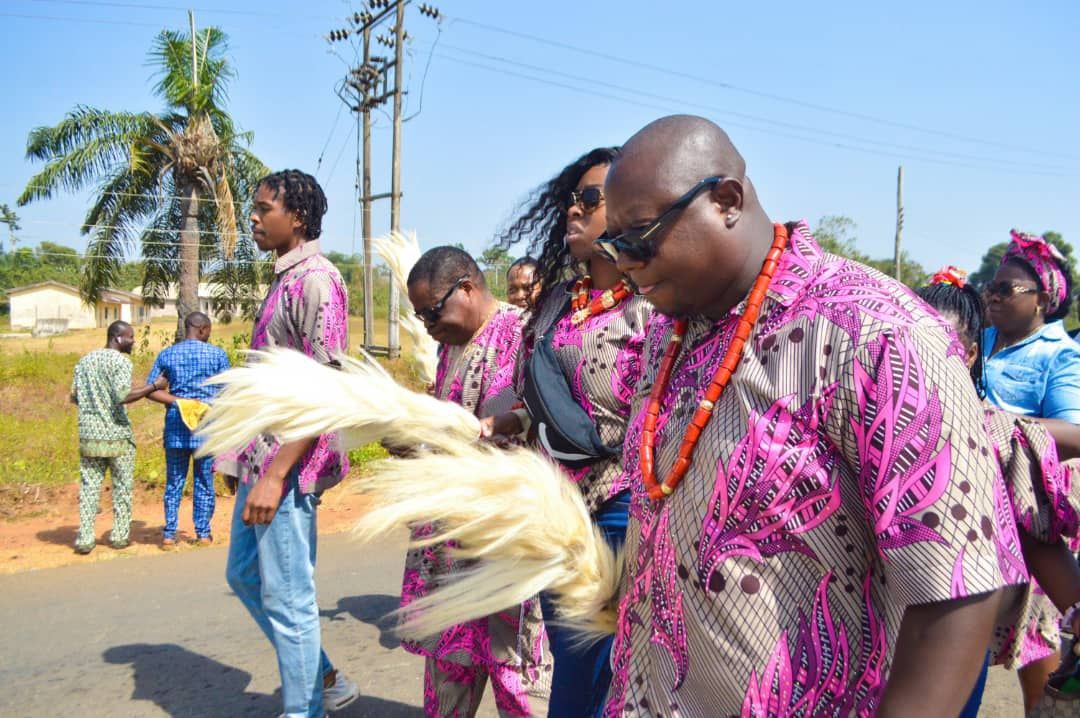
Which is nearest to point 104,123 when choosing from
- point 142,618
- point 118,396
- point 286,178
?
point 118,396

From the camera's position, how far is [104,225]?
58.6 feet

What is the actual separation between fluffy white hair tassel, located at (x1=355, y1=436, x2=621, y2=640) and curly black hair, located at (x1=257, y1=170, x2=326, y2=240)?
6.63ft

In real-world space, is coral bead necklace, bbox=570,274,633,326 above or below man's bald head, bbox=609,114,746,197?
below

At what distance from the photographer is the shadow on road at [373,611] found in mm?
4848

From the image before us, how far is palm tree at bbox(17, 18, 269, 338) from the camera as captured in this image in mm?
17359

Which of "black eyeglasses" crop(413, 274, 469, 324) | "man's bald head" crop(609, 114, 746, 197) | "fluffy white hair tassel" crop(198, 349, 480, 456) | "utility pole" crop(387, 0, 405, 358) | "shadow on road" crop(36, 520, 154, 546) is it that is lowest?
"shadow on road" crop(36, 520, 154, 546)

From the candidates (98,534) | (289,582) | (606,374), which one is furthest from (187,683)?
(98,534)

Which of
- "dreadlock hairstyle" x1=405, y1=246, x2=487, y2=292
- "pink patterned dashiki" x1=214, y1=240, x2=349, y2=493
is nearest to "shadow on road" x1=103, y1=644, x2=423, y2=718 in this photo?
"pink patterned dashiki" x1=214, y1=240, x2=349, y2=493

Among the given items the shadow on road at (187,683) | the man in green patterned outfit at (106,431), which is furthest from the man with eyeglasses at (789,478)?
the man in green patterned outfit at (106,431)

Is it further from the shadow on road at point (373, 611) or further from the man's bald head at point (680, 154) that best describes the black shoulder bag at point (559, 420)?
the shadow on road at point (373, 611)

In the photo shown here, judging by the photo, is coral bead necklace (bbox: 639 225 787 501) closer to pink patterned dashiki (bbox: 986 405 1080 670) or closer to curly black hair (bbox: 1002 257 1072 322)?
pink patterned dashiki (bbox: 986 405 1080 670)

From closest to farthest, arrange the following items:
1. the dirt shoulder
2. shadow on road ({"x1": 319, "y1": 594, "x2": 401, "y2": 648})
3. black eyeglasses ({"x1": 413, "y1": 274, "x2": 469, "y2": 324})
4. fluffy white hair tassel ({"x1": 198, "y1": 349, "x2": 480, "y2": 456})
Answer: fluffy white hair tassel ({"x1": 198, "y1": 349, "x2": 480, "y2": 456})
black eyeglasses ({"x1": 413, "y1": 274, "x2": 469, "y2": 324})
shadow on road ({"x1": 319, "y1": 594, "x2": 401, "y2": 648})
the dirt shoulder

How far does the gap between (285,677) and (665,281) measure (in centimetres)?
259

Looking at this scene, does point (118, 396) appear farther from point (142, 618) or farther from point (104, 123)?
point (104, 123)
